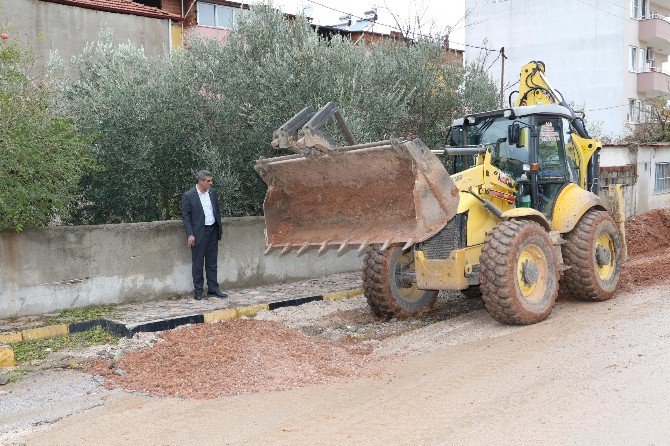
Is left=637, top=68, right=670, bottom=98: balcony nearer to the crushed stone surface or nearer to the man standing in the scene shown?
the crushed stone surface

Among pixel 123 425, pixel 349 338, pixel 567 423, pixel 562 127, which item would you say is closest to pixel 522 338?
pixel 349 338

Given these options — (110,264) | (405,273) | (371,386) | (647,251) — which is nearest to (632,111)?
(647,251)

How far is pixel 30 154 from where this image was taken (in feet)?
28.1

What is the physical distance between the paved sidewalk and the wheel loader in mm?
1527

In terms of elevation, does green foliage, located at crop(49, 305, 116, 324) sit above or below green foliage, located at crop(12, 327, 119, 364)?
above

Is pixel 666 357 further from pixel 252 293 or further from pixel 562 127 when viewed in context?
pixel 252 293

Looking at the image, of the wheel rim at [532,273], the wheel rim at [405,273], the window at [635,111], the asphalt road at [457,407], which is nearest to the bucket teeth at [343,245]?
the wheel rim at [405,273]

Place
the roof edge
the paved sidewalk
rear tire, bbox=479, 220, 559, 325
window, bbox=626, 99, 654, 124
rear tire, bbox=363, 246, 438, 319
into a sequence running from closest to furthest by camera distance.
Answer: rear tire, bbox=479, 220, 559, 325, the paved sidewalk, rear tire, bbox=363, 246, 438, 319, the roof edge, window, bbox=626, 99, 654, 124

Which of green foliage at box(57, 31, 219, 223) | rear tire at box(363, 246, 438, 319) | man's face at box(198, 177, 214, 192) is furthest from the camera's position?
green foliage at box(57, 31, 219, 223)

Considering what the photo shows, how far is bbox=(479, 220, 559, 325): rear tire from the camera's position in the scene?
7750 millimetres

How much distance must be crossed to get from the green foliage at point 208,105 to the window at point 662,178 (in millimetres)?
10785

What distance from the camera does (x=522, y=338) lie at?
746 cm

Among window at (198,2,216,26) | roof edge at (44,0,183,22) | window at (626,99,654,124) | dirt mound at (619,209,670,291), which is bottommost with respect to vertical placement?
dirt mound at (619,209,670,291)

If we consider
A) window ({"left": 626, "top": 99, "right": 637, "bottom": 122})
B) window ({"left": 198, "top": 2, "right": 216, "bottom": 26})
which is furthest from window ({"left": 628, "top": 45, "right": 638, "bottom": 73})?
window ({"left": 198, "top": 2, "right": 216, "bottom": 26})
